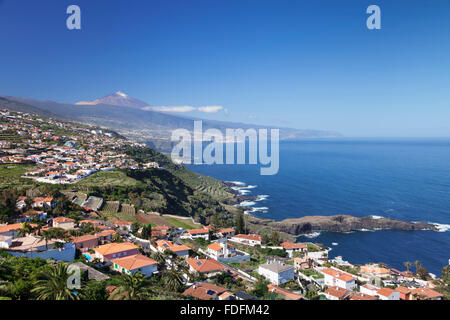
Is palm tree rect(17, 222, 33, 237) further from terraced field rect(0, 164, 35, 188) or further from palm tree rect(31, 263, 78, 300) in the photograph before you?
terraced field rect(0, 164, 35, 188)

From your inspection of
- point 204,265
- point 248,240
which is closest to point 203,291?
point 204,265

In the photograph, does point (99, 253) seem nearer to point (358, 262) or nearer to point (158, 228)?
point (158, 228)

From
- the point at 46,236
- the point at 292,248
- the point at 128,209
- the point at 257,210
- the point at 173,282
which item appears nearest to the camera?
the point at 173,282

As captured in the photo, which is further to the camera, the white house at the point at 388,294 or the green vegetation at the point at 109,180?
the green vegetation at the point at 109,180

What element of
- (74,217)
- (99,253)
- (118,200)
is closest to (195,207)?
(118,200)

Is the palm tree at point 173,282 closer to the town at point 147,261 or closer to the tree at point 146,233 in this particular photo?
the town at point 147,261

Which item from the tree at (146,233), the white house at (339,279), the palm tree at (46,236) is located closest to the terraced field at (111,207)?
the tree at (146,233)

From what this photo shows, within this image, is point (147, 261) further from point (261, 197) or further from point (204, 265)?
point (261, 197)
